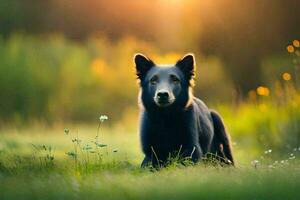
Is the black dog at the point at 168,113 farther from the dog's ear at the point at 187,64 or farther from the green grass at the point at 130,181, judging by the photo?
the green grass at the point at 130,181

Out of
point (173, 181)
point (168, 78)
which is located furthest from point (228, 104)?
point (173, 181)

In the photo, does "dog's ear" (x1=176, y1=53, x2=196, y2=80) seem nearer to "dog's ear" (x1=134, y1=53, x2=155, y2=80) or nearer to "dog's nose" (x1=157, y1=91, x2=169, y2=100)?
"dog's ear" (x1=134, y1=53, x2=155, y2=80)

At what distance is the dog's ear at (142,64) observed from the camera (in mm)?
9047

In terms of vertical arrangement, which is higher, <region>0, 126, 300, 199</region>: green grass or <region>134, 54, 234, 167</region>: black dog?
<region>134, 54, 234, 167</region>: black dog

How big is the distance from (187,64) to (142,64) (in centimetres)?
54

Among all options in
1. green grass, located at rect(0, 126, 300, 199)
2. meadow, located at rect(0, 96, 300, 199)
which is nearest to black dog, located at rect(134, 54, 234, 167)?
meadow, located at rect(0, 96, 300, 199)

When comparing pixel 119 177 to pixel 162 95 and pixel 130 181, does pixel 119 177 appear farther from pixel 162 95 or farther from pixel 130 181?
pixel 162 95

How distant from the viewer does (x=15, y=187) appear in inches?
251

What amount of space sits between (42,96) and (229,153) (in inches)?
215

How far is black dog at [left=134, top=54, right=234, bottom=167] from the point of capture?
28.8 ft

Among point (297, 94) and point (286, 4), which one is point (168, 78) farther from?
point (286, 4)

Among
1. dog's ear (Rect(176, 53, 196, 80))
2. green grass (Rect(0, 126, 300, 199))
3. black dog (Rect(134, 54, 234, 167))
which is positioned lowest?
green grass (Rect(0, 126, 300, 199))

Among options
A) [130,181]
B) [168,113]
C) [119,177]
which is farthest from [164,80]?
[130,181]

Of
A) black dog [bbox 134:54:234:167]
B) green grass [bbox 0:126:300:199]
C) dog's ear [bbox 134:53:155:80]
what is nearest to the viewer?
green grass [bbox 0:126:300:199]
